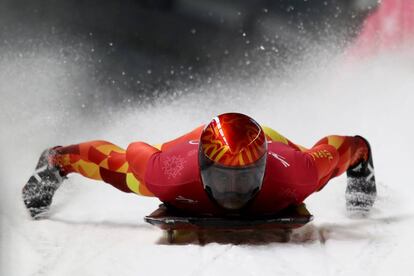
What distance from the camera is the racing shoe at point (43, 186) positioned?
3961 mm

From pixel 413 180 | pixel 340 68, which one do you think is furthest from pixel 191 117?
pixel 413 180

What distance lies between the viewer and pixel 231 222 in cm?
317

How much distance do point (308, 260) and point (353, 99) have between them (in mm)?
3479

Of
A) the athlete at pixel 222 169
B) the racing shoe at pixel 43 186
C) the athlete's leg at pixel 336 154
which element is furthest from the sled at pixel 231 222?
the racing shoe at pixel 43 186

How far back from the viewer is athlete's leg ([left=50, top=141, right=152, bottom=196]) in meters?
3.72

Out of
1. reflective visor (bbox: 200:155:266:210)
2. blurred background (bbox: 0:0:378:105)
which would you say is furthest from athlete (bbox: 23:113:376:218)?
blurred background (bbox: 0:0:378:105)

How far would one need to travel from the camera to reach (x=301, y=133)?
5875 mm

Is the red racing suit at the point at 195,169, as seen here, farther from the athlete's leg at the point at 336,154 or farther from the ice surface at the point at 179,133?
the ice surface at the point at 179,133

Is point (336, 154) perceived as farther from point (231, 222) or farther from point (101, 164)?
point (101, 164)

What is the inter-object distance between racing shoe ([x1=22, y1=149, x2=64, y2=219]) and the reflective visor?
3.58 ft

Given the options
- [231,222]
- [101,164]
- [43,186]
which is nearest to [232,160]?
[231,222]

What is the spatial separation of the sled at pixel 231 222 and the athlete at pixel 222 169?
0.22ft

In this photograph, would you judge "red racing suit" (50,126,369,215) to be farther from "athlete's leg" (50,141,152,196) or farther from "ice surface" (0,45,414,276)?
"ice surface" (0,45,414,276)

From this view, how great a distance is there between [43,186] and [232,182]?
4.25 ft
